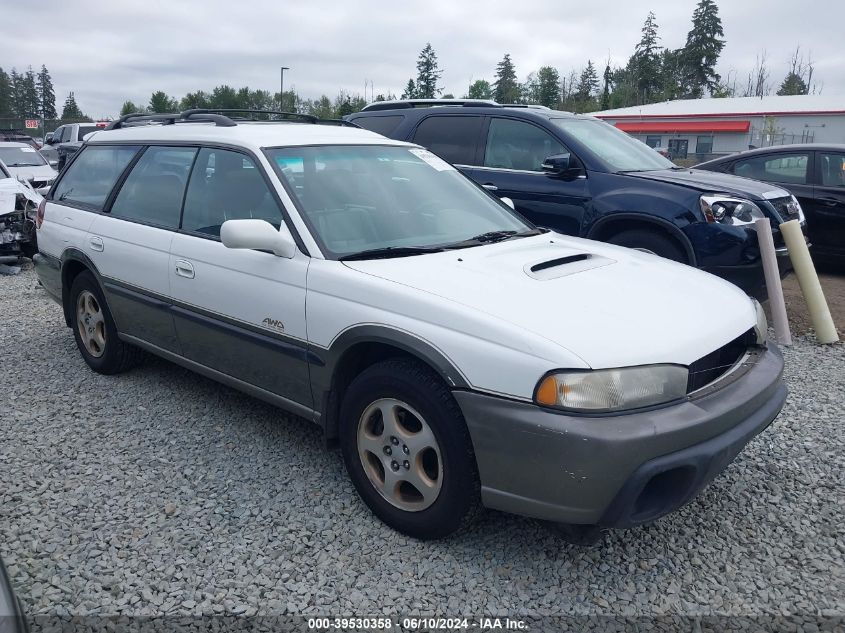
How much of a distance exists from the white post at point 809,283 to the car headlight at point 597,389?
13.7 ft

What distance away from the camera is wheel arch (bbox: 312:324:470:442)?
2.72 meters

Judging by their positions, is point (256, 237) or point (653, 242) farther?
point (653, 242)

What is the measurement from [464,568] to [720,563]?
41.3 inches

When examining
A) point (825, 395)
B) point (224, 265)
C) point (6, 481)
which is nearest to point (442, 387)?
point (224, 265)

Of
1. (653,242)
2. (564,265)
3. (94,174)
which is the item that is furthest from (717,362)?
(94,174)

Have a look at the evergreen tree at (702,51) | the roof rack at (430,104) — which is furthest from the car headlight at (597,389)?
the evergreen tree at (702,51)

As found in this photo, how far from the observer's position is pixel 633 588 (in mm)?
2770

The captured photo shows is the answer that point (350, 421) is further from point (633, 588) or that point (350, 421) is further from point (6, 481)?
point (6, 481)

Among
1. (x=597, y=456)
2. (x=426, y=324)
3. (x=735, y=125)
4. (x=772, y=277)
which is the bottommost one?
(x=597, y=456)

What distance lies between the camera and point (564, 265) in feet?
10.9

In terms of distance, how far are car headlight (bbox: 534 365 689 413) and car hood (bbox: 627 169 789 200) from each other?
12.4 ft

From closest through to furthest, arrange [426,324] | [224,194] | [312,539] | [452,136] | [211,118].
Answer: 1. [426,324]
2. [312,539]
3. [224,194]
4. [211,118]
5. [452,136]

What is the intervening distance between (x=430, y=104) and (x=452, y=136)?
2.31 ft

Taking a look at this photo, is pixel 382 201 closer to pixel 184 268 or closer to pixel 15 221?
pixel 184 268
